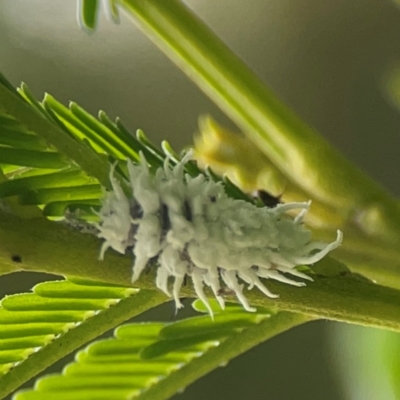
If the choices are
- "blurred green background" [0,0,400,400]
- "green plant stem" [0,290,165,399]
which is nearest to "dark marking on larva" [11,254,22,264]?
"green plant stem" [0,290,165,399]

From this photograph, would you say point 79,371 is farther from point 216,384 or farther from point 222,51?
point 216,384

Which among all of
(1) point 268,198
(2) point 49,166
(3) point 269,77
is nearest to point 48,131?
(2) point 49,166

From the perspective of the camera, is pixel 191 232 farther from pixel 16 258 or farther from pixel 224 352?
pixel 224 352

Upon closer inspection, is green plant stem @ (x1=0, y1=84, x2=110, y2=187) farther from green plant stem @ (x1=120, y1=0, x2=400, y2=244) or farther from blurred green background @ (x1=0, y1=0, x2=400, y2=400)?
blurred green background @ (x1=0, y1=0, x2=400, y2=400)

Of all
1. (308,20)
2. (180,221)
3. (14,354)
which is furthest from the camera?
(308,20)

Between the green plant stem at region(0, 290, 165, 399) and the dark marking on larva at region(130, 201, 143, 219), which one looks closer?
the dark marking on larva at region(130, 201, 143, 219)

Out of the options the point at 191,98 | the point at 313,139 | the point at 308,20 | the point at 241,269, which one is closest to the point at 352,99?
the point at 308,20
